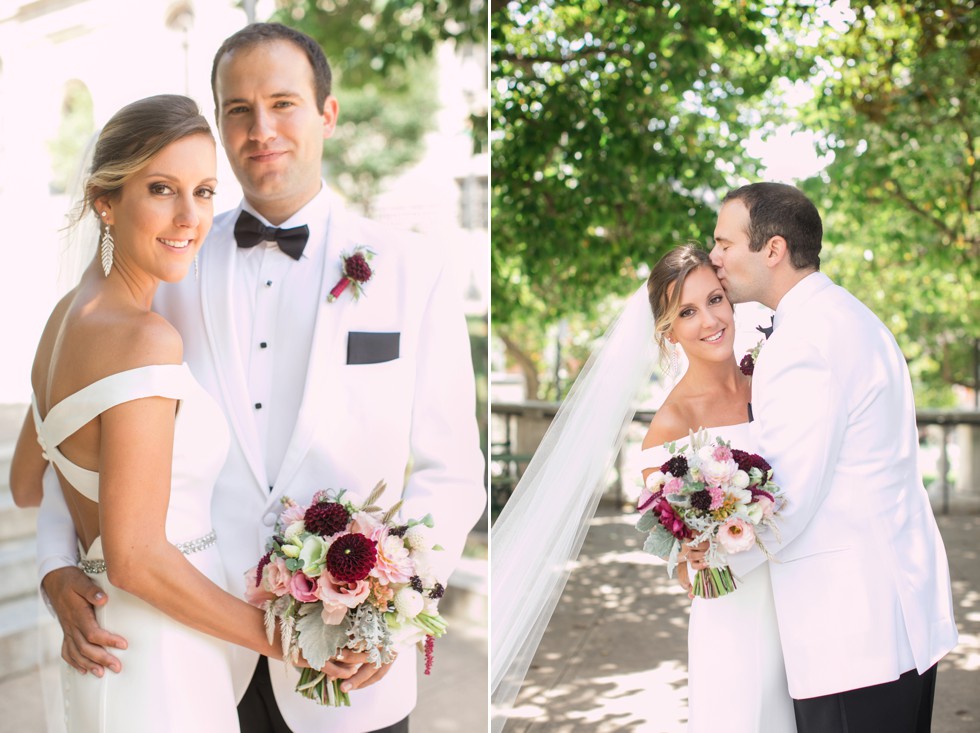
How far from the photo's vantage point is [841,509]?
2.13 meters

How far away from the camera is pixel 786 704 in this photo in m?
2.28

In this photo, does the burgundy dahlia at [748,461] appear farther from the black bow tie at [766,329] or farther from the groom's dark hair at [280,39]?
the groom's dark hair at [280,39]

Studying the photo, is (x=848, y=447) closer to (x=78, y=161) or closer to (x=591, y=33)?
(x=78, y=161)

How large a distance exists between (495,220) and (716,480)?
3.65 m

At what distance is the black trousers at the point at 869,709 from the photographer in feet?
7.01

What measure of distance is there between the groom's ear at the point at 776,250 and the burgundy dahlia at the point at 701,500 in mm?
641

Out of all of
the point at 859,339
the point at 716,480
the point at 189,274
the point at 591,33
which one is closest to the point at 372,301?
the point at 189,274

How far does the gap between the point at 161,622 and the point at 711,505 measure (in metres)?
1.24

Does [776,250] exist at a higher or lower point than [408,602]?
higher

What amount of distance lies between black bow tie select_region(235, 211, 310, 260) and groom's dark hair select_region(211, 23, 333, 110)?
290 mm

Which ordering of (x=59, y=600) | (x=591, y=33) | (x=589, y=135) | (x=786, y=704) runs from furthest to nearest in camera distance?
1. (x=591, y=33)
2. (x=589, y=135)
3. (x=786, y=704)
4. (x=59, y=600)

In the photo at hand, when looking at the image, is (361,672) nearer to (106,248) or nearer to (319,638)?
(319,638)

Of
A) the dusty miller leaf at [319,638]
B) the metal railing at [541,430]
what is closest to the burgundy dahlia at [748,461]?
the dusty miller leaf at [319,638]

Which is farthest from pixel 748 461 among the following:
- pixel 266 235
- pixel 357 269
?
pixel 266 235
